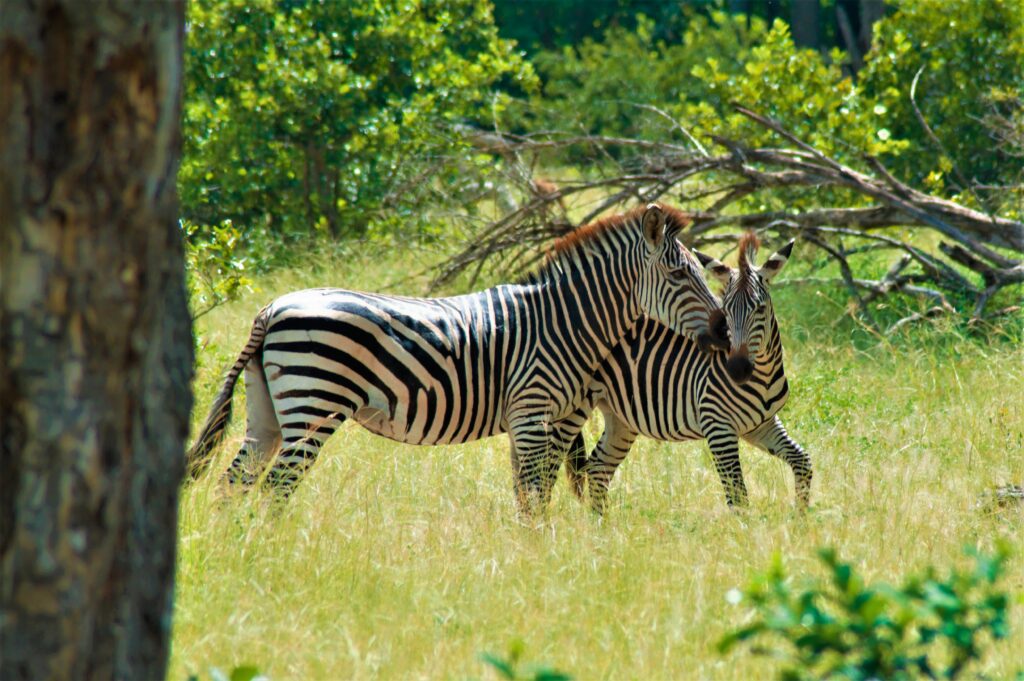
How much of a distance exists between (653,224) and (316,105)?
25.7 feet

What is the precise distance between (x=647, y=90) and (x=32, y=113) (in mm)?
19487

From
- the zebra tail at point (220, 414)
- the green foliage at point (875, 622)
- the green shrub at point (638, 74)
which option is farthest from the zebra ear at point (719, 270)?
the green shrub at point (638, 74)

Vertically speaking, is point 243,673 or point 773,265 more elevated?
point 773,265

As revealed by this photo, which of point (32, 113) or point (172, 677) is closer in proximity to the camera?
point (32, 113)

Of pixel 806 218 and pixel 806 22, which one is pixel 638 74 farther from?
pixel 806 218

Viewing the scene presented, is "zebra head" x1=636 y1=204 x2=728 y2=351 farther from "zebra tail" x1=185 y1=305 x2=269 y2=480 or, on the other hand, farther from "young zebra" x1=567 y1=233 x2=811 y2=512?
"zebra tail" x1=185 y1=305 x2=269 y2=480

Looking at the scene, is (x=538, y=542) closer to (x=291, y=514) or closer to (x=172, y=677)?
(x=291, y=514)

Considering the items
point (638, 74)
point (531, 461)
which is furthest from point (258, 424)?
point (638, 74)

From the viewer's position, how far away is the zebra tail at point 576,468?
6.76 meters

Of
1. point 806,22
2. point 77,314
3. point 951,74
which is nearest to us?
point 77,314

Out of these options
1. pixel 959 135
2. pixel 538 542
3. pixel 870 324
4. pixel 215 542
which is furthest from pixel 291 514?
pixel 959 135

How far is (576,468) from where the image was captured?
6.81m

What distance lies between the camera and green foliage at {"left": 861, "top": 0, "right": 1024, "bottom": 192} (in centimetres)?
1323

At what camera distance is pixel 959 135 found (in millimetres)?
13688
